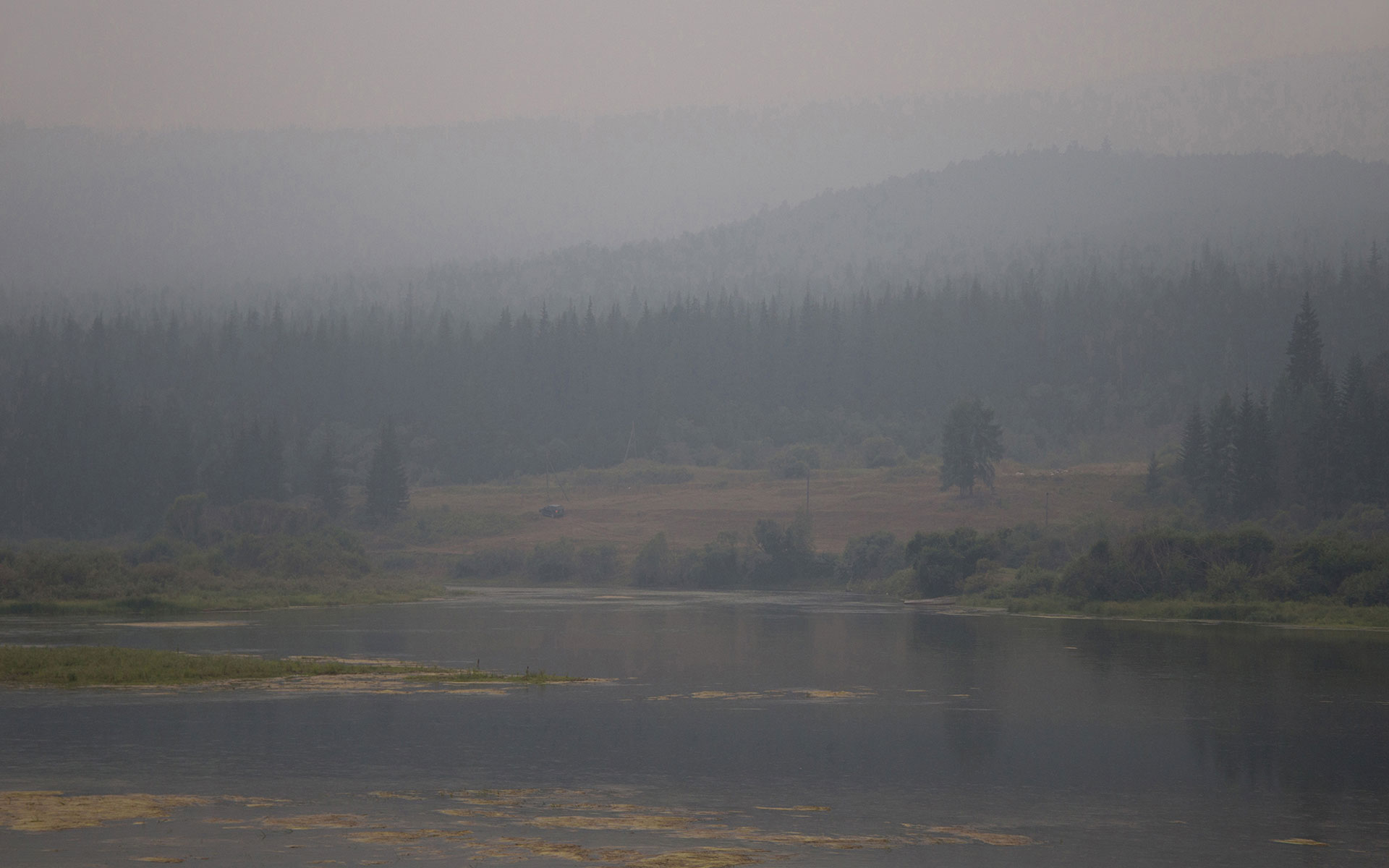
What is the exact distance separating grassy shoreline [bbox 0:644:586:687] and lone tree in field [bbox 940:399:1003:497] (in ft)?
350

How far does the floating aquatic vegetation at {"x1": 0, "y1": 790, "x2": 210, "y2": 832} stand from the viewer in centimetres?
2359

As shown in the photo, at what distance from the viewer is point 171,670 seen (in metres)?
46.1

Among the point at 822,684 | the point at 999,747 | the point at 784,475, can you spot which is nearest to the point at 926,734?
the point at 999,747

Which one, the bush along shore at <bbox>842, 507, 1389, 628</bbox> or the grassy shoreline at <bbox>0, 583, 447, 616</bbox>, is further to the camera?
the grassy shoreline at <bbox>0, 583, 447, 616</bbox>

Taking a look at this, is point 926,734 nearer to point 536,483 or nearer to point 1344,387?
point 1344,387

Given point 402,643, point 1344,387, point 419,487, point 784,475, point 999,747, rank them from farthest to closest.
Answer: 1. point 419,487
2. point 784,475
3. point 1344,387
4. point 402,643
5. point 999,747

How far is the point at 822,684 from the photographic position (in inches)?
1882

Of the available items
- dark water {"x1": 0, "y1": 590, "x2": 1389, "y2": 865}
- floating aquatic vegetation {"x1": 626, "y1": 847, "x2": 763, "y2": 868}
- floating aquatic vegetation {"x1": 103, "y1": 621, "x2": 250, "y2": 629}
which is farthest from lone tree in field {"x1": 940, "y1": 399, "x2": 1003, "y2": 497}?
floating aquatic vegetation {"x1": 626, "y1": 847, "x2": 763, "y2": 868}

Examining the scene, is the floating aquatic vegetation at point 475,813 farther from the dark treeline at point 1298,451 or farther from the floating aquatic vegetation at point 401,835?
the dark treeline at point 1298,451

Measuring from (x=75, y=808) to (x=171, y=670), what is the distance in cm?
2208

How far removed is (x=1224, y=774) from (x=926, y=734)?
786 cm

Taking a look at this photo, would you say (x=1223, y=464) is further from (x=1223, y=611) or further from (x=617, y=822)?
(x=617, y=822)

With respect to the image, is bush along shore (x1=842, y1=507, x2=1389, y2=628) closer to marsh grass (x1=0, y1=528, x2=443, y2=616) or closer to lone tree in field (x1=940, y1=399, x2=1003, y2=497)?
marsh grass (x1=0, y1=528, x2=443, y2=616)

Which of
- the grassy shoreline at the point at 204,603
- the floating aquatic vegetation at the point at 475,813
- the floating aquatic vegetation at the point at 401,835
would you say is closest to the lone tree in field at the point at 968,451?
the grassy shoreline at the point at 204,603
